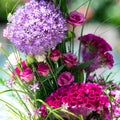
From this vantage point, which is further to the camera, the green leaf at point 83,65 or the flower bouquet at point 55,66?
the green leaf at point 83,65

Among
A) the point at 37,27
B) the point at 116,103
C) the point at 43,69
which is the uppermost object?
the point at 37,27

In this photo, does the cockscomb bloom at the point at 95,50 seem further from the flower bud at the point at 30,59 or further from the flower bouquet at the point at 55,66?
the flower bud at the point at 30,59

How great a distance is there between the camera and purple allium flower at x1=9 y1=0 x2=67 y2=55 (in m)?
0.93

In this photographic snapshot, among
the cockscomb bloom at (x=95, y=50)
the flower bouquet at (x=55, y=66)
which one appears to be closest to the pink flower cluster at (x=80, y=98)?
the flower bouquet at (x=55, y=66)

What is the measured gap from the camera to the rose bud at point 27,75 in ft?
3.29

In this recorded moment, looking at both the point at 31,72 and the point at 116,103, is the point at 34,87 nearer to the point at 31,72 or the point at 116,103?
the point at 31,72

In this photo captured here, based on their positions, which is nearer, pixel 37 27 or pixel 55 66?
pixel 37 27

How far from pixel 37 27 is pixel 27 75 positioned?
0.44 ft

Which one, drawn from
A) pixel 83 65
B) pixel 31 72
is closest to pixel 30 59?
pixel 31 72

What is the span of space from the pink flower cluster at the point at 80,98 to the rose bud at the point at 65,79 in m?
0.02

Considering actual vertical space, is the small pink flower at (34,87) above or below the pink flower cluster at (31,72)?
below

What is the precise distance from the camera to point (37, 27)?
935mm

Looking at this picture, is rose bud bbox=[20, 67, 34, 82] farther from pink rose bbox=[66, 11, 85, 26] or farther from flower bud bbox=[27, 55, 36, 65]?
pink rose bbox=[66, 11, 85, 26]

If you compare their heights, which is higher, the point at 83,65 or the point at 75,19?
the point at 75,19
